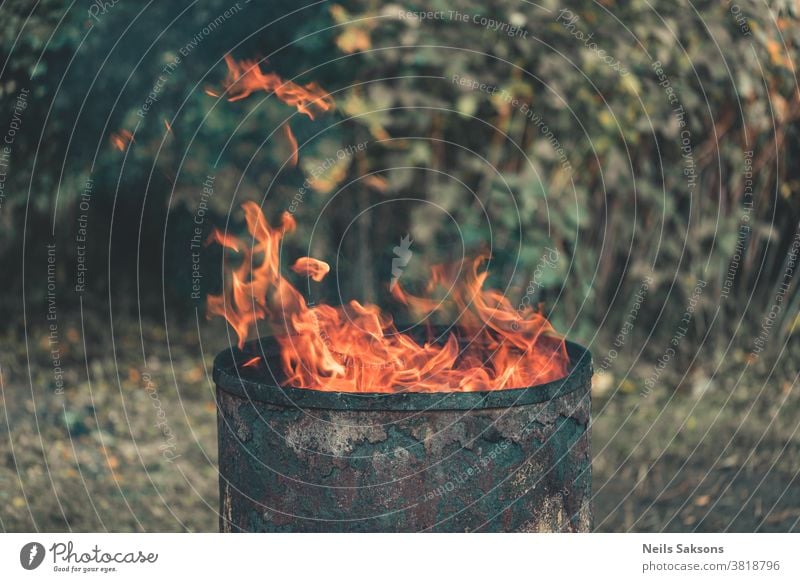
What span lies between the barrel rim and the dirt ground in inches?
89.6

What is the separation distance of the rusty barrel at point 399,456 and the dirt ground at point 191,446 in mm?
2197

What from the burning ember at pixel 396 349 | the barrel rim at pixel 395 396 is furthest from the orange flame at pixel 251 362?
the barrel rim at pixel 395 396

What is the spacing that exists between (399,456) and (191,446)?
11.2 feet

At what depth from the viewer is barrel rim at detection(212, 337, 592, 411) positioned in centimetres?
370

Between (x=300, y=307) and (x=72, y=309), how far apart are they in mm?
4233

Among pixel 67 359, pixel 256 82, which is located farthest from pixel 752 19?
pixel 67 359

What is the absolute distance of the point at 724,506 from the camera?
6.09 meters

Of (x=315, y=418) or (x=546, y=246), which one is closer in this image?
(x=315, y=418)

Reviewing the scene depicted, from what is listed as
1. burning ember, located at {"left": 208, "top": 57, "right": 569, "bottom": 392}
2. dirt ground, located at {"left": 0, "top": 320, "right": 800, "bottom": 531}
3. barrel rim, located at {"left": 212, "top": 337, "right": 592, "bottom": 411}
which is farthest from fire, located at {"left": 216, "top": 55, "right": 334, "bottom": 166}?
barrel rim, located at {"left": 212, "top": 337, "right": 592, "bottom": 411}

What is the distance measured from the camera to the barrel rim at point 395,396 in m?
3.70

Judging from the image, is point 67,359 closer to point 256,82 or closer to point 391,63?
point 256,82

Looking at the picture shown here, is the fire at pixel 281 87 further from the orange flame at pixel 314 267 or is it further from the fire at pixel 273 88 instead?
the orange flame at pixel 314 267

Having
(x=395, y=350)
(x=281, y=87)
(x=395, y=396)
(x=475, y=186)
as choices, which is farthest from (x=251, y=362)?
(x=475, y=186)

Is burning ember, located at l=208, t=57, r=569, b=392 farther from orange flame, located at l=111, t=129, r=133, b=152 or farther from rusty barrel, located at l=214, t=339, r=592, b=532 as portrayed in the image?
orange flame, located at l=111, t=129, r=133, b=152
